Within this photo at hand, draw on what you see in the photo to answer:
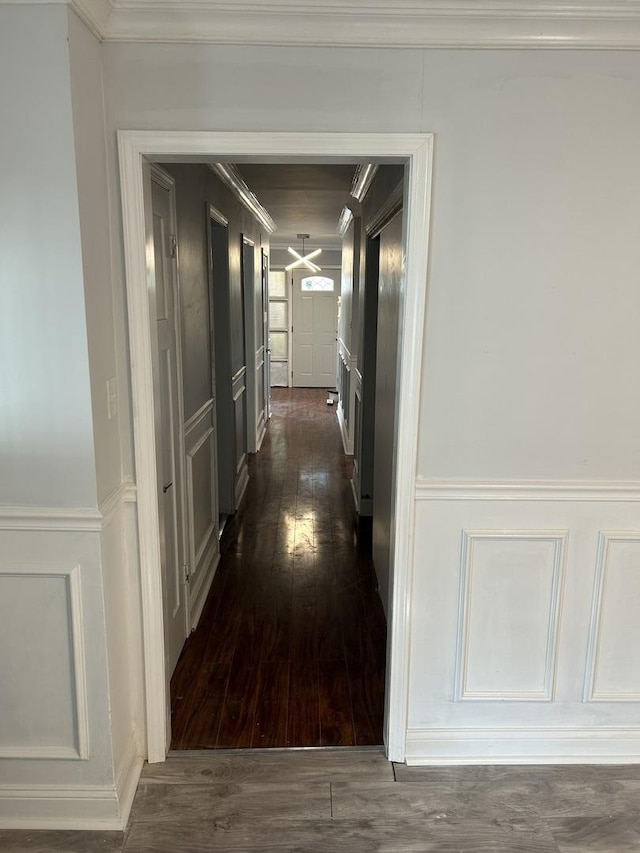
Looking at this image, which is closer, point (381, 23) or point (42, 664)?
point (381, 23)

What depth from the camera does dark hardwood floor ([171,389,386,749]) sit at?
7.95 feet

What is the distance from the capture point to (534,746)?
2230 millimetres

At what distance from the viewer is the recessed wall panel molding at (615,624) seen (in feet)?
6.95


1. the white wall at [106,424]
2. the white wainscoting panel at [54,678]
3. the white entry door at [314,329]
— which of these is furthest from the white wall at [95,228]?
the white entry door at [314,329]

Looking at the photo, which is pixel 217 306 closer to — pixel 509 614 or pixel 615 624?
pixel 509 614

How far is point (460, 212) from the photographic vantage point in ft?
6.23

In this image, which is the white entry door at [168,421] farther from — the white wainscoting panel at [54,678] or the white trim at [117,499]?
the white wainscoting panel at [54,678]

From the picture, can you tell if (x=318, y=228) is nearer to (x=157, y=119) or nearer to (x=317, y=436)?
(x=317, y=436)

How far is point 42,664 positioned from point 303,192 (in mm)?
4370

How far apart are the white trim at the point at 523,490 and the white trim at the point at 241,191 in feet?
6.89

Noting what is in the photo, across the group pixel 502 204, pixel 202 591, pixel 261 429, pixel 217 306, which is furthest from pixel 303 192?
pixel 502 204

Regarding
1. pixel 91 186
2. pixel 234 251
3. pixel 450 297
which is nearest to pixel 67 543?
pixel 91 186

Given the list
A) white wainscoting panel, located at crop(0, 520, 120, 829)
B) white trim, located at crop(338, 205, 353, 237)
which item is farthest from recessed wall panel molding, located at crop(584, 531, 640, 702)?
white trim, located at crop(338, 205, 353, 237)

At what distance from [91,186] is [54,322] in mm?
397
